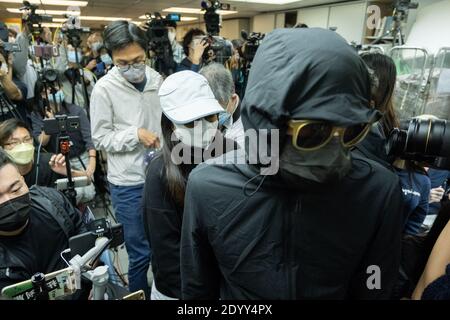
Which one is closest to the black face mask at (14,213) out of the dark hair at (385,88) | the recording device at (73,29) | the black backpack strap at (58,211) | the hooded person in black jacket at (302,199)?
the black backpack strap at (58,211)

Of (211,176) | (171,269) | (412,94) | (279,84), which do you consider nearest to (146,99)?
(171,269)

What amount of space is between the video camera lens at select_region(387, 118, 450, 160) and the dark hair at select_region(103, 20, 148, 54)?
1320 mm

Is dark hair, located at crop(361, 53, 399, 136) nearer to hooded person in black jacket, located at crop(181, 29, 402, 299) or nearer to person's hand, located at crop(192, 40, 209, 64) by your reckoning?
hooded person in black jacket, located at crop(181, 29, 402, 299)

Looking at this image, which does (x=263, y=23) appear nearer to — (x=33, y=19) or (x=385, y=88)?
(x=33, y=19)

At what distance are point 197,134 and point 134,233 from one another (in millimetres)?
900

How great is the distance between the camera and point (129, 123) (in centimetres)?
166

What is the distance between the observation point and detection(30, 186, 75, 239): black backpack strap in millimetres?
1287

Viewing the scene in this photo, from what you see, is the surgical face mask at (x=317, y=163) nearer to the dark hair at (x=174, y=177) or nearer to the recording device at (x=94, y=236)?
the dark hair at (x=174, y=177)

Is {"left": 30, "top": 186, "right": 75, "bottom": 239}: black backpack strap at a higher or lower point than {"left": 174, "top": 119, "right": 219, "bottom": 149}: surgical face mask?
lower

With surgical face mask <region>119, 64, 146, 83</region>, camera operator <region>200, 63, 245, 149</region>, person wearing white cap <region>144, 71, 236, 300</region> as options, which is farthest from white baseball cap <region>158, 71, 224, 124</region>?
surgical face mask <region>119, 64, 146, 83</region>

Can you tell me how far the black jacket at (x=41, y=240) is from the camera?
3.79 ft

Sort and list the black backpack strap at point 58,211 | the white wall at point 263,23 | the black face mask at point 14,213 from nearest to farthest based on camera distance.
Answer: the black face mask at point 14,213 < the black backpack strap at point 58,211 < the white wall at point 263,23

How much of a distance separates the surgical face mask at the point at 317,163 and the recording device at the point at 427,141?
1.05ft

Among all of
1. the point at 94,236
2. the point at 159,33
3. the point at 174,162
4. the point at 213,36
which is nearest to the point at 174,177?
the point at 174,162
